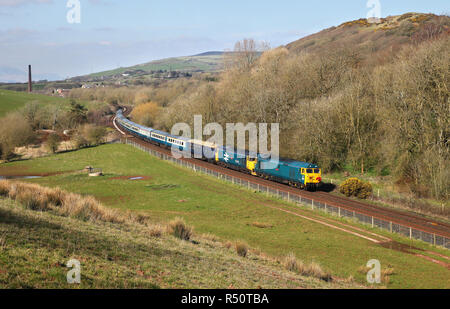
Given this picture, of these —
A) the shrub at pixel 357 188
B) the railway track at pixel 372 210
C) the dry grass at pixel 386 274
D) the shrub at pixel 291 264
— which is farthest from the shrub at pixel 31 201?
the shrub at pixel 357 188

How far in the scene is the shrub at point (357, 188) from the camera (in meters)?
38.0

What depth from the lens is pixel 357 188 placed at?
126ft

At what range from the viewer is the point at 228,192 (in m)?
40.7

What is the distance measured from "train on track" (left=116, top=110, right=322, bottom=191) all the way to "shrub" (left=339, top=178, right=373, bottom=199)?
262 centimetres

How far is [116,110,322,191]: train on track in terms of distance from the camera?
39938mm

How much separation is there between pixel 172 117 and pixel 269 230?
63562 mm

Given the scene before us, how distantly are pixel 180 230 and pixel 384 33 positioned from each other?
424 feet

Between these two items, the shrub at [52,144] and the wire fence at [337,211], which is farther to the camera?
the shrub at [52,144]

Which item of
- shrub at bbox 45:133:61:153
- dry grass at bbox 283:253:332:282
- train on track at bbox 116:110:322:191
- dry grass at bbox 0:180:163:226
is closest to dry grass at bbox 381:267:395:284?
dry grass at bbox 283:253:332:282

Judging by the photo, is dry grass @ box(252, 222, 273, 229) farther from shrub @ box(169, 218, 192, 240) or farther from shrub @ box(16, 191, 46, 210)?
shrub @ box(16, 191, 46, 210)

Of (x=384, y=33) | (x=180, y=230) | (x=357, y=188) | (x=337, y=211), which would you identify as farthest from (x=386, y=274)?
(x=384, y=33)

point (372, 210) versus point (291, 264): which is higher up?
point (291, 264)

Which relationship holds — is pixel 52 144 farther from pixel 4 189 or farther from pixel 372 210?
pixel 372 210

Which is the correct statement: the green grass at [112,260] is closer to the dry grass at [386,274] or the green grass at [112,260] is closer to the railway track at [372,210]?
the dry grass at [386,274]
